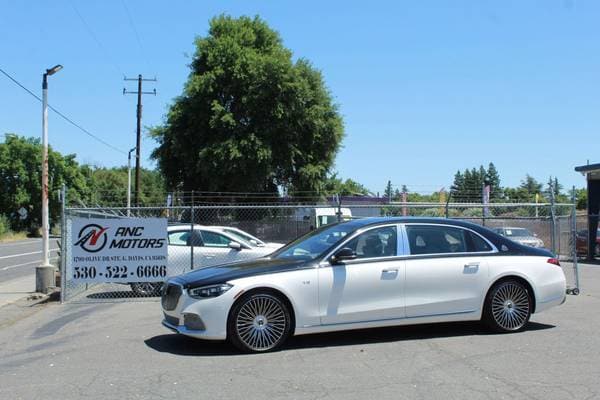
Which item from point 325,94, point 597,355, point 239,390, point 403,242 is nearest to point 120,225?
point 403,242

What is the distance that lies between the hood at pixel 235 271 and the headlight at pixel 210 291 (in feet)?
0.16

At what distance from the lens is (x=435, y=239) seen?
8.13m

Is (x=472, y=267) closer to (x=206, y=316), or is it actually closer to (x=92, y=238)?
(x=206, y=316)

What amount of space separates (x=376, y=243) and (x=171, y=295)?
2601mm

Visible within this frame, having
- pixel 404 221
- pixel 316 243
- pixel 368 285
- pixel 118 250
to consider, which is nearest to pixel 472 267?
pixel 404 221

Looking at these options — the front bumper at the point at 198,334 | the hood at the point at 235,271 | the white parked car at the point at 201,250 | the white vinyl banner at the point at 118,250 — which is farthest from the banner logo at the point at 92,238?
the front bumper at the point at 198,334

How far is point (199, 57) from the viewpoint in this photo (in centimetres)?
3372

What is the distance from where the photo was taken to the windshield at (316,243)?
7.79m

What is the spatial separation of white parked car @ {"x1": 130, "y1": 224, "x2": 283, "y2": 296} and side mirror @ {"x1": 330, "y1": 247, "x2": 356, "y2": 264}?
5.37 m

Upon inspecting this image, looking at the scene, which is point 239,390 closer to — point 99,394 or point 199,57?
point 99,394

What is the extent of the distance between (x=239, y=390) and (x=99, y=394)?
4.13ft

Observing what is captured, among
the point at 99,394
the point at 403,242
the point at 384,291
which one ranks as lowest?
the point at 99,394

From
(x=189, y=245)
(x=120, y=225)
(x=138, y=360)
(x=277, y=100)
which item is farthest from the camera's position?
(x=277, y=100)

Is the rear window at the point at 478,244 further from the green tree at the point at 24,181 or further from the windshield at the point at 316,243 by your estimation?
the green tree at the point at 24,181
